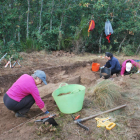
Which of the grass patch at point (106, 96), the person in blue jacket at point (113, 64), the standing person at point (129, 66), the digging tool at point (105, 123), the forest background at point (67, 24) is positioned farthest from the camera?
the forest background at point (67, 24)

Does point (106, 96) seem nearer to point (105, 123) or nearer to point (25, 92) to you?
point (105, 123)

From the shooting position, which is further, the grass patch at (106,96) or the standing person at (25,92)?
the grass patch at (106,96)

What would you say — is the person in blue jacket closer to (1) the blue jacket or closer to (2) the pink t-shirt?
(1) the blue jacket

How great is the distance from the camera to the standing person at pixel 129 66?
17.3 ft

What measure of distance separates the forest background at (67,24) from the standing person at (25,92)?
466 cm

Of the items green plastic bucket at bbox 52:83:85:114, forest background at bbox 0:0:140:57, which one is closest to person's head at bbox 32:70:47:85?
green plastic bucket at bbox 52:83:85:114

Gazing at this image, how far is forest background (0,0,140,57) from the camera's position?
7.25 metres

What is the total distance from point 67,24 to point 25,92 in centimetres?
668

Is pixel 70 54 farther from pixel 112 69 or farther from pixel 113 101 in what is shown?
pixel 113 101

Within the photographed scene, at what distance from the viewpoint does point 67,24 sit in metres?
8.59

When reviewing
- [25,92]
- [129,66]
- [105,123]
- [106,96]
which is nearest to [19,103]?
[25,92]

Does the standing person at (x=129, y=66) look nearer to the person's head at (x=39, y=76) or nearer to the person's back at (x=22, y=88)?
the person's head at (x=39, y=76)

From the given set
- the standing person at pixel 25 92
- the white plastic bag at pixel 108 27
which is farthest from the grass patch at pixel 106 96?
the white plastic bag at pixel 108 27

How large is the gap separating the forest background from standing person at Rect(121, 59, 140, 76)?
2.99m
